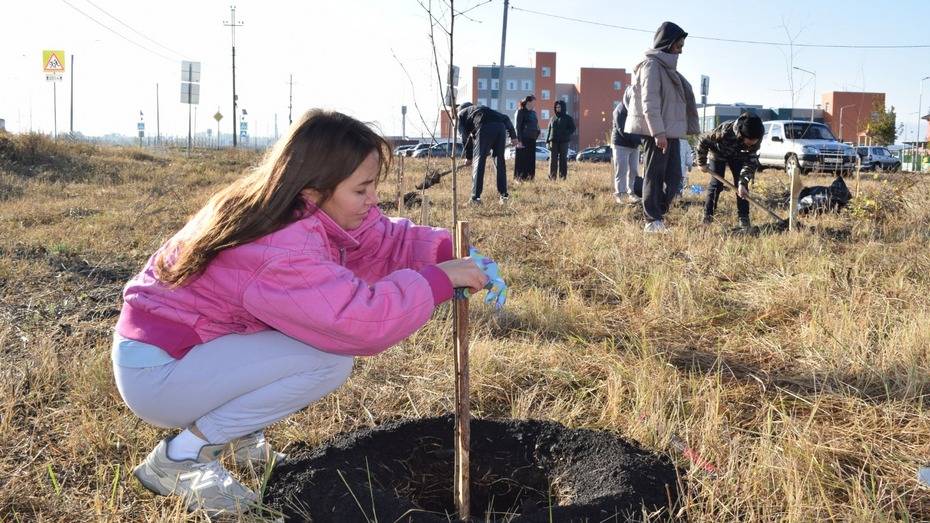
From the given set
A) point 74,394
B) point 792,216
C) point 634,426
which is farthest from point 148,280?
point 792,216

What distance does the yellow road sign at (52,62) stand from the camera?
18.4 meters

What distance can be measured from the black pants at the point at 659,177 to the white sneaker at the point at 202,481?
4.44 metres

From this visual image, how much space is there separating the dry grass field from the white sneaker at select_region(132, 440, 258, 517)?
65 millimetres

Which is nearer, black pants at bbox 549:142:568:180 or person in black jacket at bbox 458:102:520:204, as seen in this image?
person in black jacket at bbox 458:102:520:204

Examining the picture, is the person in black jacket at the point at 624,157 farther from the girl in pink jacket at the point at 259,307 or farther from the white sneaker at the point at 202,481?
the white sneaker at the point at 202,481

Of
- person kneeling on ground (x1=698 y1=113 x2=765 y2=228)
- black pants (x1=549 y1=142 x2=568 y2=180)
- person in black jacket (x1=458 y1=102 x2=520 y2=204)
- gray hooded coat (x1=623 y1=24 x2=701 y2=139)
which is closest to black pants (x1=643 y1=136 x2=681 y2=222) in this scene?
gray hooded coat (x1=623 y1=24 x2=701 y2=139)

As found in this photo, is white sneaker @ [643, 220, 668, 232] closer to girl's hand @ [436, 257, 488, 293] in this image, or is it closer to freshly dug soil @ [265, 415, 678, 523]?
freshly dug soil @ [265, 415, 678, 523]

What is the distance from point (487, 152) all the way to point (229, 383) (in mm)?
6659

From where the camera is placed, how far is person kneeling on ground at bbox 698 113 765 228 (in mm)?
6031

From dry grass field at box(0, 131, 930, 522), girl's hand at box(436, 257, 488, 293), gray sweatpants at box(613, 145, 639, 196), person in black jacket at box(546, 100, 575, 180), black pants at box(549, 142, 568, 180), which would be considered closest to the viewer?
girl's hand at box(436, 257, 488, 293)

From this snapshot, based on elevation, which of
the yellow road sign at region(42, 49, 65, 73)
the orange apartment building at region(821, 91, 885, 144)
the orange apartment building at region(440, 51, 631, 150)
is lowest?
the yellow road sign at region(42, 49, 65, 73)

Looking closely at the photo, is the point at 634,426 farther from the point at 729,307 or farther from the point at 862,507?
the point at 729,307

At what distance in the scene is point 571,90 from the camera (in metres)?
75.0

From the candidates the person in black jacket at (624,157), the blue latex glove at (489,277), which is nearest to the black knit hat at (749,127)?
the person in black jacket at (624,157)
